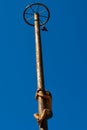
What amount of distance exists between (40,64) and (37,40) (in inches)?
33.2

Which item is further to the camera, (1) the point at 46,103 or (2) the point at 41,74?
(2) the point at 41,74

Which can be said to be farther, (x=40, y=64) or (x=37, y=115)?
(x=40, y=64)

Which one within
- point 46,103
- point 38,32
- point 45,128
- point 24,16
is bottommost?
point 45,128

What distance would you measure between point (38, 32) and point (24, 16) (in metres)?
1.74

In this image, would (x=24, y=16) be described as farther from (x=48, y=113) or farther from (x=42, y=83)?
(x=48, y=113)

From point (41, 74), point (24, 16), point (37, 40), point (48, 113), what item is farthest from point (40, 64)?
point (24, 16)

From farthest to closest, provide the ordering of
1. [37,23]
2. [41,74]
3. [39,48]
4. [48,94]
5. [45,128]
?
[37,23] < [39,48] < [41,74] < [48,94] < [45,128]

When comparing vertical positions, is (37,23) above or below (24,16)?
below

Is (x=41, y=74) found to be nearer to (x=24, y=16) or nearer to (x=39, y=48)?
(x=39, y=48)

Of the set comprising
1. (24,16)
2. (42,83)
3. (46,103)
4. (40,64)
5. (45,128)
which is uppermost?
(24,16)

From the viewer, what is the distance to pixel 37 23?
7.84 metres

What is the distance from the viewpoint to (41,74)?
6.63 metres

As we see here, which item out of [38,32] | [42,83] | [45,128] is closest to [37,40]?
[38,32]

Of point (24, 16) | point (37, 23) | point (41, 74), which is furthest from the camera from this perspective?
point (24, 16)
